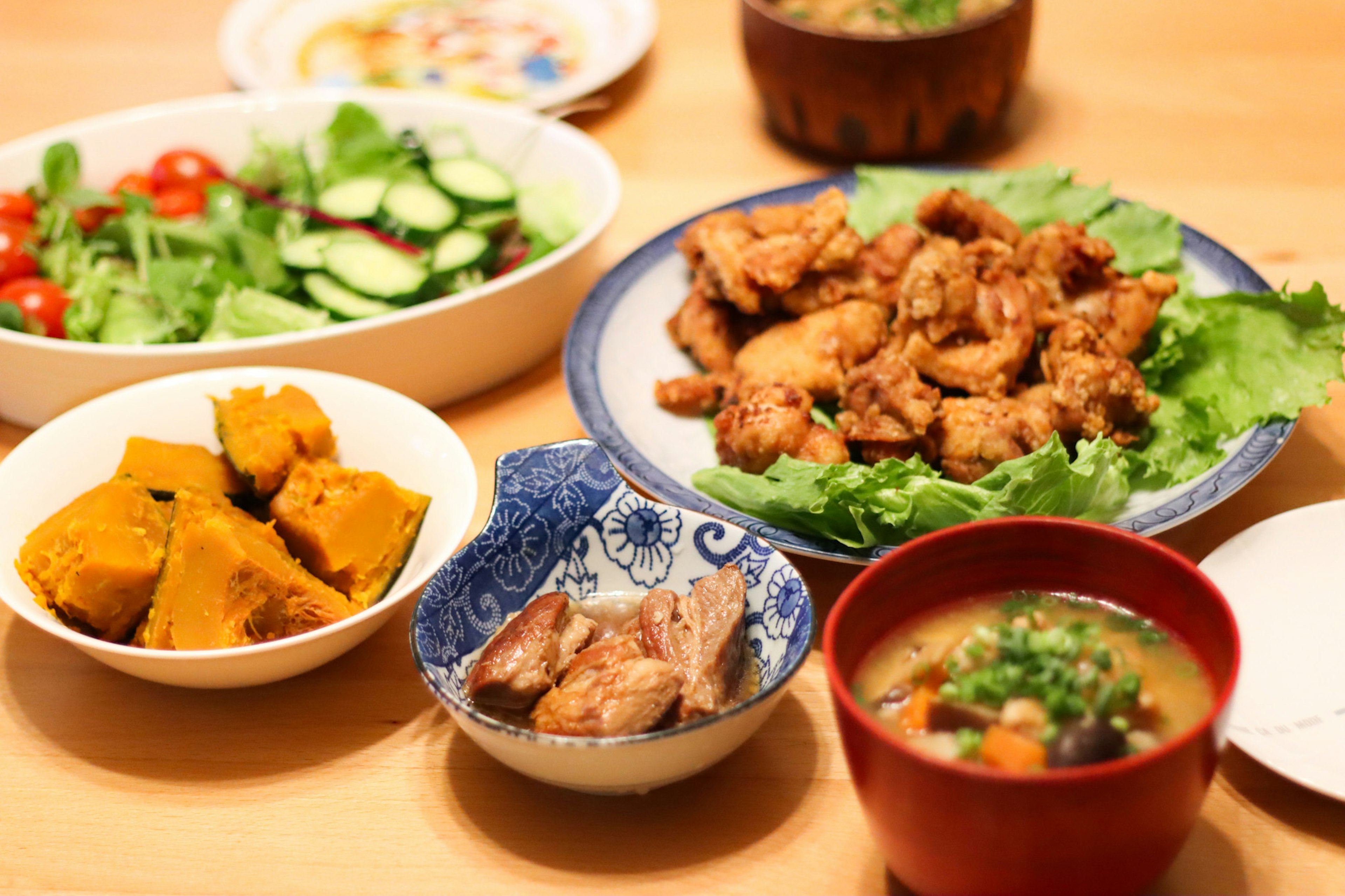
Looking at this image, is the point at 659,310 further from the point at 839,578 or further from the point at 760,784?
the point at 760,784

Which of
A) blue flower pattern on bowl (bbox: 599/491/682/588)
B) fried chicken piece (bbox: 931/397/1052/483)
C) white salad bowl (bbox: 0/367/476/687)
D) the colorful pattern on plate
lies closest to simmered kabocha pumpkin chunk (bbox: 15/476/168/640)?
white salad bowl (bbox: 0/367/476/687)

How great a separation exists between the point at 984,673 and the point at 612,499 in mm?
835

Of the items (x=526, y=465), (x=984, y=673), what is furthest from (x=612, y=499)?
(x=984, y=673)

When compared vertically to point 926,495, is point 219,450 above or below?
below

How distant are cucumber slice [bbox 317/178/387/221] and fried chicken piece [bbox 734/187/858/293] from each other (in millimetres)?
1111

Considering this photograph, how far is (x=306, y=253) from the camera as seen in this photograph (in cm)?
302

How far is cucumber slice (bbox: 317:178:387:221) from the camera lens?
321cm

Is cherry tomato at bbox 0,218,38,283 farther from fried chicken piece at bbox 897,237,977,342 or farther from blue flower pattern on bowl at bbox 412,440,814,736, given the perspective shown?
fried chicken piece at bbox 897,237,977,342

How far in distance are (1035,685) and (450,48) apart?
3.70 metres

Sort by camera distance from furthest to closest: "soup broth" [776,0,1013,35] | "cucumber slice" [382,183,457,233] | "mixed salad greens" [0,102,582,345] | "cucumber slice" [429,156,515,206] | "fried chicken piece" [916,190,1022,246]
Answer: "soup broth" [776,0,1013,35] < "cucumber slice" [429,156,515,206] < "cucumber slice" [382,183,457,233] < "mixed salad greens" [0,102,582,345] < "fried chicken piece" [916,190,1022,246]

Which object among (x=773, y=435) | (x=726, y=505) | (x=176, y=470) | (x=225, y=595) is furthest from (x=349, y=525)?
(x=773, y=435)

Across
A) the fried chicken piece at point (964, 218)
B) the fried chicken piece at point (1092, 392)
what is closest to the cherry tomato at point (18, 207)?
the fried chicken piece at point (964, 218)

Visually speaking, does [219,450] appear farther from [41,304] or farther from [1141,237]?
[1141,237]

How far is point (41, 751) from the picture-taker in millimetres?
2020
